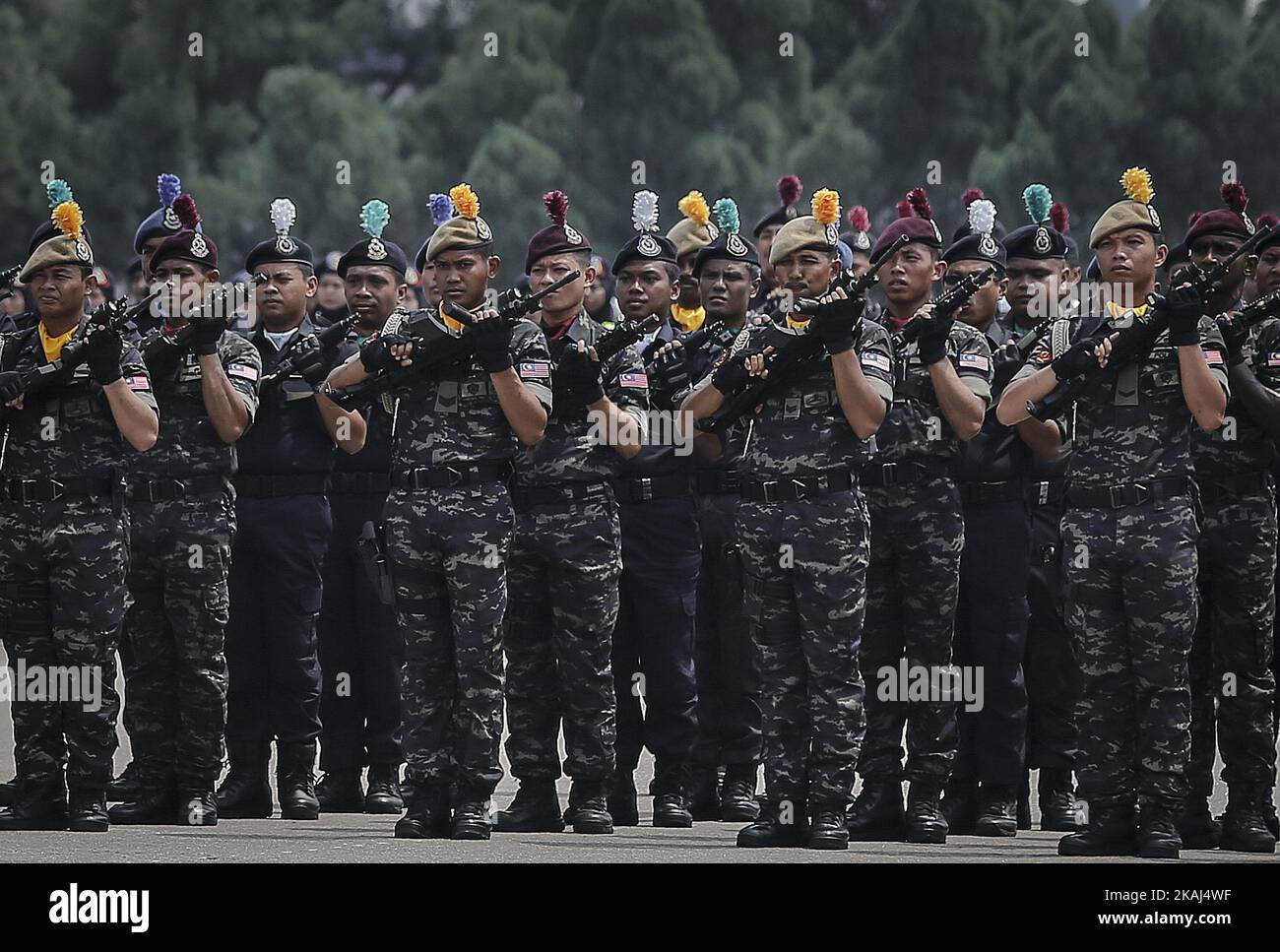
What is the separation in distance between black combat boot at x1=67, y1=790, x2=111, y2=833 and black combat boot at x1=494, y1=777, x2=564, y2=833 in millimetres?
1491

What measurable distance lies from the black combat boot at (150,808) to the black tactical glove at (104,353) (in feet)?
5.68

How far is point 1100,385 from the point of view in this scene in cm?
863

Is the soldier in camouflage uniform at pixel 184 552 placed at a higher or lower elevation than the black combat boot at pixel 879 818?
higher

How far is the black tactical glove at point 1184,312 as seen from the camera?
8.28 m

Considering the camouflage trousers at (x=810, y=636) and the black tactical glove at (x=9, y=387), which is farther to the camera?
the black tactical glove at (x=9, y=387)

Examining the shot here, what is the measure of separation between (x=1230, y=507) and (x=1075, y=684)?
128 cm

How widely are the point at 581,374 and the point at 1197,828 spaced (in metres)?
2.83

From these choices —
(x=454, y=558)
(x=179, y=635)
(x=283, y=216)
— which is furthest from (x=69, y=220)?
(x=454, y=558)

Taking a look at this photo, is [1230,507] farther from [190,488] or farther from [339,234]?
[339,234]

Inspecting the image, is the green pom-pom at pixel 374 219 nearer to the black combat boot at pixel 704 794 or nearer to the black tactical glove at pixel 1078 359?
the black combat boot at pixel 704 794

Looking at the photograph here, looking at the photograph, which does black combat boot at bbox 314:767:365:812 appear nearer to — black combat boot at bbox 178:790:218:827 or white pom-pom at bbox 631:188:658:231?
black combat boot at bbox 178:790:218:827

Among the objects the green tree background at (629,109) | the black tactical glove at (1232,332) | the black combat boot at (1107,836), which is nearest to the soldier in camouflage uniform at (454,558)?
the black combat boot at (1107,836)

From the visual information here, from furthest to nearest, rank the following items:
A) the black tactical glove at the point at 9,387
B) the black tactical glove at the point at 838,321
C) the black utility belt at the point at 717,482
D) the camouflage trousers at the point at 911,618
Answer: the black utility belt at the point at 717,482 → the camouflage trousers at the point at 911,618 → the black tactical glove at the point at 9,387 → the black tactical glove at the point at 838,321
